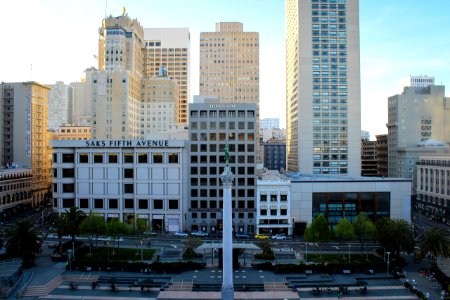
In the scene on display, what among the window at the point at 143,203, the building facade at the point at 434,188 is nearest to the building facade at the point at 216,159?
the window at the point at 143,203

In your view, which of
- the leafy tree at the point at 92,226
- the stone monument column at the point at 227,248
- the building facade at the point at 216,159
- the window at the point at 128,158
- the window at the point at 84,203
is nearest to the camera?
the stone monument column at the point at 227,248

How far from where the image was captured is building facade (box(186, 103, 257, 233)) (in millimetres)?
108812

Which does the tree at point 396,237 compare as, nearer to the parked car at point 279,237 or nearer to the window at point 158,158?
the parked car at point 279,237

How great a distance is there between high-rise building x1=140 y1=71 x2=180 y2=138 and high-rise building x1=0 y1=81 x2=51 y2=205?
46372mm

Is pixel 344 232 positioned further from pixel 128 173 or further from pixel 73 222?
pixel 128 173

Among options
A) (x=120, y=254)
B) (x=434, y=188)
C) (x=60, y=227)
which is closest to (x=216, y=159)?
(x=120, y=254)

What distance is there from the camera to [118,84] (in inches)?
6442

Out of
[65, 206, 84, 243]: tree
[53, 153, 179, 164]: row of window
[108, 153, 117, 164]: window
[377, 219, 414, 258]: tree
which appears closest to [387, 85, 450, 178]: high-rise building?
[377, 219, 414, 258]: tree

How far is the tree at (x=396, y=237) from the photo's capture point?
75.7 metres

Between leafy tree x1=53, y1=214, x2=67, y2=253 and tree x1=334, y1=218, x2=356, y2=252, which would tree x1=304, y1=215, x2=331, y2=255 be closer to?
tree x1=334, y1=218, x2=356, y2=252

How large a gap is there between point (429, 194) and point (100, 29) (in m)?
147

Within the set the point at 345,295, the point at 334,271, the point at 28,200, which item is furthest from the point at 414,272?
the point at 28,200

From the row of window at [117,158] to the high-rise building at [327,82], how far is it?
54654mm

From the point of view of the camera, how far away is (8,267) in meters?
66.6
